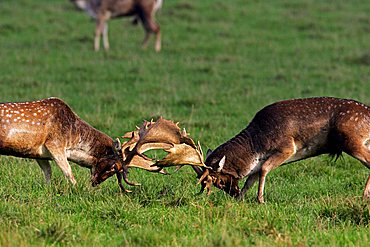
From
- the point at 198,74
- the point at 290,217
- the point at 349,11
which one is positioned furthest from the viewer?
the point at 349,11

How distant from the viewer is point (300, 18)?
2545 centimetres

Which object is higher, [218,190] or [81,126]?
[81,126]

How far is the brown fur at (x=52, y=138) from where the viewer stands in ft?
26.9

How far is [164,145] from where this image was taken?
791cm

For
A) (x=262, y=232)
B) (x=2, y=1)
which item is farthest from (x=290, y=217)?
(x=2, y=1)

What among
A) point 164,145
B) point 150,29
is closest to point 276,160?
point 164,145

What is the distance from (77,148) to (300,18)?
58.6 ft

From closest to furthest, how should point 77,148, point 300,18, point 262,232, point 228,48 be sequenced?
point 262,232 → point 77,148 → point 228,48 → point 300,18

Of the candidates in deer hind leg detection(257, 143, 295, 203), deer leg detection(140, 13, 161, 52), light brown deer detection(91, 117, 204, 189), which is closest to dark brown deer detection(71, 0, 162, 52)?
deer leg detection(140, 13, 161, 52)

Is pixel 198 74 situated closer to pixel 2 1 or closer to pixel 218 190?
pixel 218 190

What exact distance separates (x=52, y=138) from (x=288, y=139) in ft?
8.38

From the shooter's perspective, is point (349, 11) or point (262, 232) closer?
point (262, 232)

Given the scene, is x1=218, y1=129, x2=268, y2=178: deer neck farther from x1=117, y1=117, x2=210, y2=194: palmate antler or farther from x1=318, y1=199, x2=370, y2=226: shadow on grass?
x1=318, y1=199, x2=370, y2=226: shadow on grass

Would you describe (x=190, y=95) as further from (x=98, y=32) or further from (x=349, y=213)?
(x=349, y=213)
